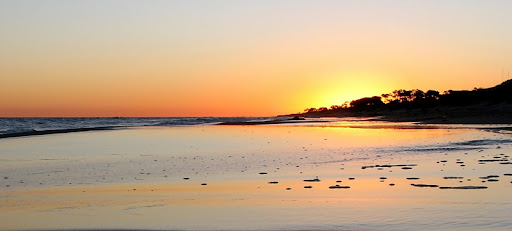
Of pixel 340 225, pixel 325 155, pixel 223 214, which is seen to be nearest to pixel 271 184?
pixel 223 214

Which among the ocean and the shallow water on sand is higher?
the ocean

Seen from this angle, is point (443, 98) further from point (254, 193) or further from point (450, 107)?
point (254, 193)

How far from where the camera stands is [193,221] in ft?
29.6

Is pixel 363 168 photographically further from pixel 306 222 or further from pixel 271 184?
pixel 306 222

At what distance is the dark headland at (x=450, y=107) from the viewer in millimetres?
70188

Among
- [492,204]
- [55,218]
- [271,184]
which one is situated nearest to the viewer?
[55,218]

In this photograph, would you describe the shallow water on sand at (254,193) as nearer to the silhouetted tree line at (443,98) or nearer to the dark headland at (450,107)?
the dark headland at (450,107)

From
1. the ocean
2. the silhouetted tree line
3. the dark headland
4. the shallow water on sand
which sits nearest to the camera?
the shallow water on sand

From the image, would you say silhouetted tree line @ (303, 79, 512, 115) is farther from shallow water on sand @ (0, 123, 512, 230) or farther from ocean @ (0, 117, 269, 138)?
shallow water on sand @ (0, 123, 512, 230)

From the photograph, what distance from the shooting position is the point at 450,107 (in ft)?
371

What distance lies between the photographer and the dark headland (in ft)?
230

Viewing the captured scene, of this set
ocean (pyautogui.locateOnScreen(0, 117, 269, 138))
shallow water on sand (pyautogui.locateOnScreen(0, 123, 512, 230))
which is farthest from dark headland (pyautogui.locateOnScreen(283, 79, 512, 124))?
shallow water on sand (pyautogui.locateOnScreen(0, 123, 512, 230))

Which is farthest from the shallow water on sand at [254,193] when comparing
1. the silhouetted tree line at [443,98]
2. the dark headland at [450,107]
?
the silhouetted tree line at [443,98]

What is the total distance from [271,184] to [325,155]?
849 cm
